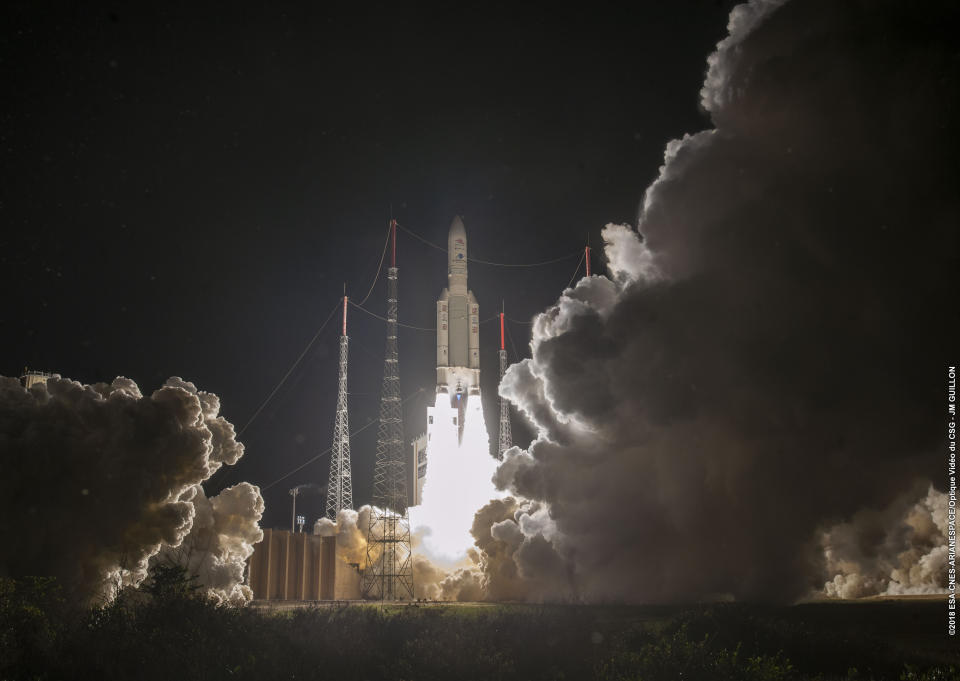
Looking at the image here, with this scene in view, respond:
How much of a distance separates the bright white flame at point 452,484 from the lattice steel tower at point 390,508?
2779 millimetres

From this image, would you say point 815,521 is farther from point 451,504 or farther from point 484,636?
point 451,504

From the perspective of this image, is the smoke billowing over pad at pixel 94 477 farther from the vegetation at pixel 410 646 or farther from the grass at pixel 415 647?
the grass at pixel 415 647

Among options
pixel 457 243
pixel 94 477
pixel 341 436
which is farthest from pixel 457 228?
pixel 94 477

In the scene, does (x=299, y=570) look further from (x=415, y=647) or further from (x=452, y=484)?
(x=415, y=647)

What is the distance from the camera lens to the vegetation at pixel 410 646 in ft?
69.6

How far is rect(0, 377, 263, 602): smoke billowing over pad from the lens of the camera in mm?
33125

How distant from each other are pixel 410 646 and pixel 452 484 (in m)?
42.1

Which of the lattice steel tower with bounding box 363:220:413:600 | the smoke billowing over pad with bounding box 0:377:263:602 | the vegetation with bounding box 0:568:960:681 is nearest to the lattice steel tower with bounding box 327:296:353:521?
the lattice steel tower with bounding box 363:220:413:600

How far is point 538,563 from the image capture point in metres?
47.9

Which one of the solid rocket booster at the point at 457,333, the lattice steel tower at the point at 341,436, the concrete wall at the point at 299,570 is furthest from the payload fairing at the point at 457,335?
the concrete wall at the point at 299,570

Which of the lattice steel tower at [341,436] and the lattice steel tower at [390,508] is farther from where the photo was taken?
the lattice steel tower at [341,436]

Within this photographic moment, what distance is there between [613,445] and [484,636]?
22.0m

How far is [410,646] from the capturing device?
2444 centimetres

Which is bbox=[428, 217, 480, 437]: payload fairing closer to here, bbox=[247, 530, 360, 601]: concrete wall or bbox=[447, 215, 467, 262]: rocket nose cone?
bbox=[447, 215, 467, 262]: rocket nose cone
